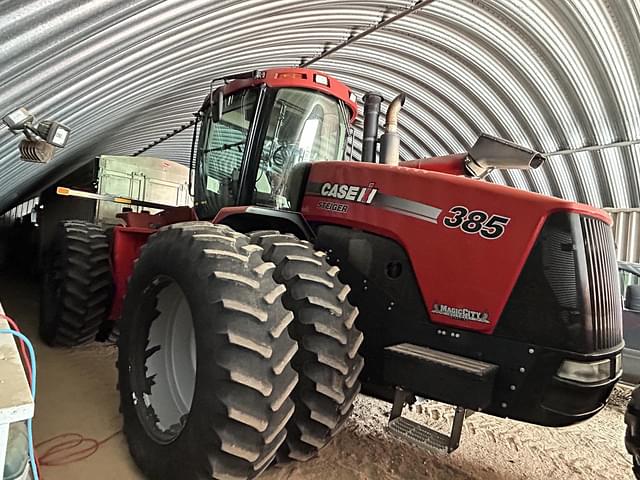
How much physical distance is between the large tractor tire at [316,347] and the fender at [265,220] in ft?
1.81

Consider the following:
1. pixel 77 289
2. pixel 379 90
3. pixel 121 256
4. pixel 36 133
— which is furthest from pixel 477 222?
pixel 379 90

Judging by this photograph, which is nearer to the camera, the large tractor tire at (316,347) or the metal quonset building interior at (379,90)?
the large tractor tire at (316,347)

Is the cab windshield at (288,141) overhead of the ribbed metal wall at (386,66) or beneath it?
beneath

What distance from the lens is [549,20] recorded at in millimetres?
5949

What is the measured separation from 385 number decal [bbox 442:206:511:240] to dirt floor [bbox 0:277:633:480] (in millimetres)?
1473

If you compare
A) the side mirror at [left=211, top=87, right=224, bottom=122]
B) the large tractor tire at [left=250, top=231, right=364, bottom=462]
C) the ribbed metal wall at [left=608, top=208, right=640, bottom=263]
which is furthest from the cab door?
the ribbed metal wall at [left=608, top=208, right=640, bottom=263]

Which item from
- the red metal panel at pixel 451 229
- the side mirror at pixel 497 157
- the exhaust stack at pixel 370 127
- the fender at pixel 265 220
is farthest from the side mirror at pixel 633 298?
the fender at pixel 265 220

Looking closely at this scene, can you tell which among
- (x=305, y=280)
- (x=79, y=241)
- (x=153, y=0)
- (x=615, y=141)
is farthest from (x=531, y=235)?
(x=615, y=141)

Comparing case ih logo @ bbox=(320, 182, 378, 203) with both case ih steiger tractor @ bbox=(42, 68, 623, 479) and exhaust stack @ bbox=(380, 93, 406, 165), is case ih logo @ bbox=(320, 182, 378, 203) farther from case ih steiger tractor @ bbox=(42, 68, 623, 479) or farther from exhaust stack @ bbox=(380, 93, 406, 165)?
exhaust stack @ bbox=(380, 93, 406, 165)

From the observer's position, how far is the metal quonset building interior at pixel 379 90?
269 centimetres

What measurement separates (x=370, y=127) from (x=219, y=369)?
2.25m

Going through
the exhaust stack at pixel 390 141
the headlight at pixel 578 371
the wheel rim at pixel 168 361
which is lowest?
the wheel rim at pixel 168 361

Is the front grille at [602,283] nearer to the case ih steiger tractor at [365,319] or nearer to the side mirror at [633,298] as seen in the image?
the case ih steiger tractor at [365,319]

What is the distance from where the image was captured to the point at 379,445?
10.1 ft
